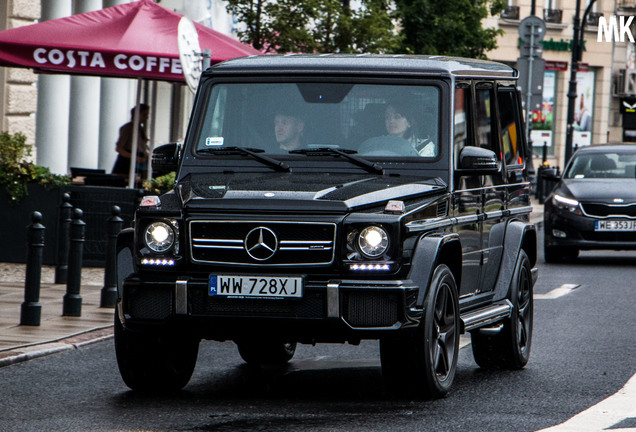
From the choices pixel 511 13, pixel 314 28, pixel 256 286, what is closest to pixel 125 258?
pixel 256 286

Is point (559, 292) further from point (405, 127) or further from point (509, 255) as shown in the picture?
point (405, 127)

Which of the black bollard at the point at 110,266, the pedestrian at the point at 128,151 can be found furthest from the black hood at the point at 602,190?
the black bollard at the point at 110,266

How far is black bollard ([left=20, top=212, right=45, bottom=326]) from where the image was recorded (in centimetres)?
1050

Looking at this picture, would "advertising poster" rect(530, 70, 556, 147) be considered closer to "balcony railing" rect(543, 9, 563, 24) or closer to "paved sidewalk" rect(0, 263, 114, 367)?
"balcony railing" rect(543, 9, 563, 24)

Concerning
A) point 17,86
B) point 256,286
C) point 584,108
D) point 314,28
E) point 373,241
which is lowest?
Answer: point 256,286

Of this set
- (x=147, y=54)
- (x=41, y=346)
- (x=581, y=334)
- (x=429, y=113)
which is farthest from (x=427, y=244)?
(x=147, y=54)

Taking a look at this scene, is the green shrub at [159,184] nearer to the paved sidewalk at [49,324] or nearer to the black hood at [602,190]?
the paved sidewalk at [49,324]

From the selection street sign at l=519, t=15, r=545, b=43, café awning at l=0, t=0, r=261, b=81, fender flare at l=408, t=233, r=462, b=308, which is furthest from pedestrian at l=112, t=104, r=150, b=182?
fender flare at l=408, t=233, r=462, b=308

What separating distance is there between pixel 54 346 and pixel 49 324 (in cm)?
123

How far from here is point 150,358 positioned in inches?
298

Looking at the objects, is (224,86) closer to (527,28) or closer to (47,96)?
(47,96)

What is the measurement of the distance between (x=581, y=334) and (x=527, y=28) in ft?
57.5

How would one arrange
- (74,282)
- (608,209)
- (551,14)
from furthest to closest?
(551,14) → (608,209) → (74,282)

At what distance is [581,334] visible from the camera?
36.9ft
